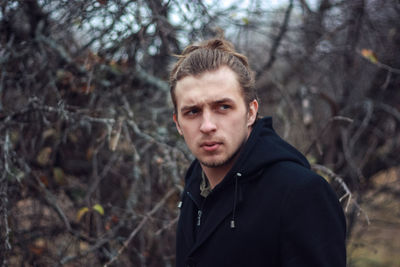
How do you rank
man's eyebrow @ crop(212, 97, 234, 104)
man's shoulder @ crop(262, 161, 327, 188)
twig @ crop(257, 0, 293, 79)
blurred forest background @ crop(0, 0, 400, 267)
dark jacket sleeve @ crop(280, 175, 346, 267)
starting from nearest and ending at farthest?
dark jacket sleeve @ crop(280, 175, 346, 267) < man's shoulder @ crop(262, 161, 327, 188) < man's eyebrow @ crop(212, 97, 234, 104) < blurred forest background @ crop(0, 0, 400, 267) < twig @ crop(257, 0, 293, 79)

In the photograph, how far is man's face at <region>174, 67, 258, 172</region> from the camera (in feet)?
5.58

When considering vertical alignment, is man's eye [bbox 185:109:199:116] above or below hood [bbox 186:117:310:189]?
above

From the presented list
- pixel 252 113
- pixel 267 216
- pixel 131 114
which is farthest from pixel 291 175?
pixel 131 114

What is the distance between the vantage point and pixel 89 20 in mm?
2852

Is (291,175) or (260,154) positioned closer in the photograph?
(291,175)

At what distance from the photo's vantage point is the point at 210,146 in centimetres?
171

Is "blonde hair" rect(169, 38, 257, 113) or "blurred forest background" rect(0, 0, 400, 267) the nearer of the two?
"blonde hair" rect(169, 38, 257, 113)

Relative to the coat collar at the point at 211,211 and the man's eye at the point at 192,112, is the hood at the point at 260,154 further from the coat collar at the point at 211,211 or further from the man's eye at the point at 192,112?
the man's eye at the point at 192,112

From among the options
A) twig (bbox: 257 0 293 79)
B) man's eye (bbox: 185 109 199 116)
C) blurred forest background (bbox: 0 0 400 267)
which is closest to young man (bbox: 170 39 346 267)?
man's eye (bbox: 185 109 199 116)

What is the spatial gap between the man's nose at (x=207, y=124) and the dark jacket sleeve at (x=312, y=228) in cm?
47

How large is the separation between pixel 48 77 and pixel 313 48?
2.72 metres

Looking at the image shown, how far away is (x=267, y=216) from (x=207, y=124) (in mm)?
508

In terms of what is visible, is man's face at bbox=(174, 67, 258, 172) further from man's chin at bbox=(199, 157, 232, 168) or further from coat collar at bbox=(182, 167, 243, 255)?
coat collar at bbox=(182, 167, 243, 255)

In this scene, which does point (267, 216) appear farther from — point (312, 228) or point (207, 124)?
point (207, 124)
